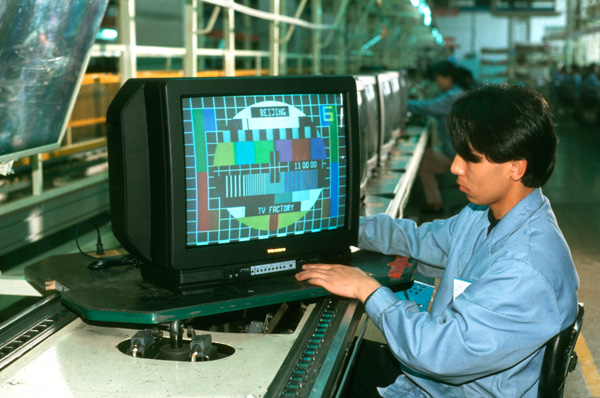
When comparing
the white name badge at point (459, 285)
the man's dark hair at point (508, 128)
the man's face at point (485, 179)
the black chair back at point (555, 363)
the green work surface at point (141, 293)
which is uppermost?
the man's dark hair at point (508, 128)

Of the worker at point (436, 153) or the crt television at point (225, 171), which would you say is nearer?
the crt television at point (225, 171)

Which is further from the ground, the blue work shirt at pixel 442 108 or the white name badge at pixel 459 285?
the blue work shirt at pixel 442 108

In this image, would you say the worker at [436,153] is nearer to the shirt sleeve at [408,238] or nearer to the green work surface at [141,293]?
the shirt sleeve at [408,238]

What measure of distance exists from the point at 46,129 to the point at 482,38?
97.1ft

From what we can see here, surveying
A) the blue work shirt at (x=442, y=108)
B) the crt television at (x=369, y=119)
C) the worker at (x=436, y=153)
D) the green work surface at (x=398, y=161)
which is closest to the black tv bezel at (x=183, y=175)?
the crt television at (x=369, y=119)

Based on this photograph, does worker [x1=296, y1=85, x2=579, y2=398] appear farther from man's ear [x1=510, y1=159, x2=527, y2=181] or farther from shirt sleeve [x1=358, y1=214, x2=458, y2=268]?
shirt sleeve [x1=358, y1=214, x2=458, y2=268]

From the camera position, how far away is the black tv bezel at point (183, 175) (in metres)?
1.48

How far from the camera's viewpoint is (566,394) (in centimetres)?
310

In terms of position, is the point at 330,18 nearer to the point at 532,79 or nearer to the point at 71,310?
the point at 532,79

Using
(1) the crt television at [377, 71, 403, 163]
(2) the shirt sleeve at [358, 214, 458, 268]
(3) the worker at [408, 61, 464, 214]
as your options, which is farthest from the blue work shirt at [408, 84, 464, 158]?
(2) the shirt sleeve at [358, 214, 458, 268]

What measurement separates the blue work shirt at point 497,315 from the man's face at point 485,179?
0.16 feet

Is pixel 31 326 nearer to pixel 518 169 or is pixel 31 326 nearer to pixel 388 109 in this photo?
pixel 518 169

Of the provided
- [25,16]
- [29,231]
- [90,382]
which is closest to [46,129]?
[25,16]

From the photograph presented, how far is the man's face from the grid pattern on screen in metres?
0.32
